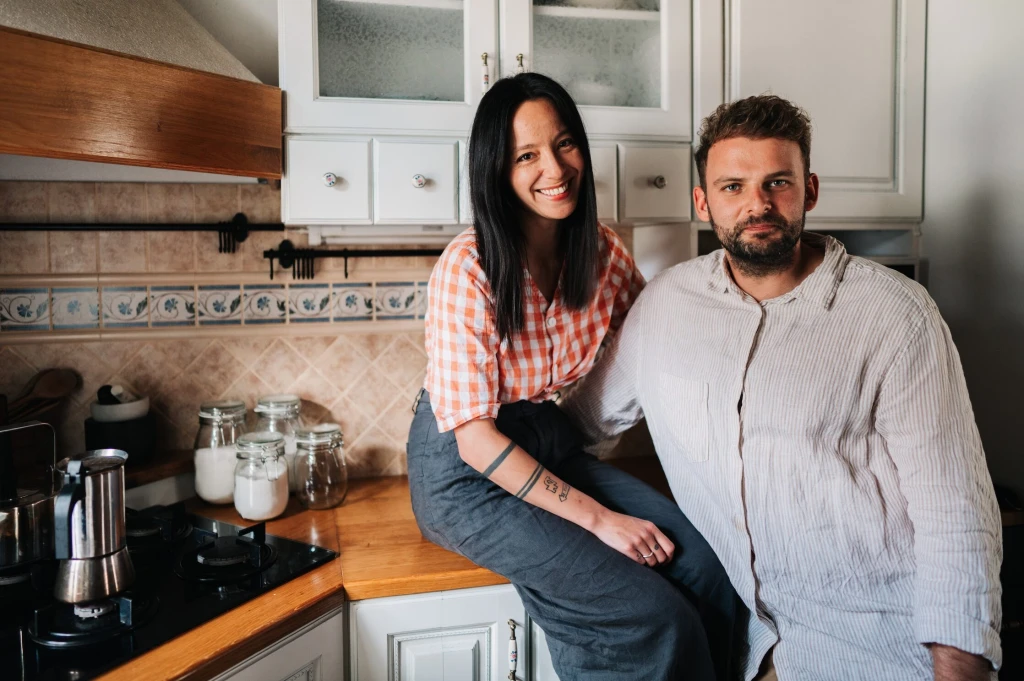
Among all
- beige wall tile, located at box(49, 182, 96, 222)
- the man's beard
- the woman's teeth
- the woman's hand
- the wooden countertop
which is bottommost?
the wooden countertop

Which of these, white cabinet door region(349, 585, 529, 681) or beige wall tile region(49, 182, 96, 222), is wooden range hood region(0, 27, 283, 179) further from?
white cabinet door region(349, 585, 529, 681)

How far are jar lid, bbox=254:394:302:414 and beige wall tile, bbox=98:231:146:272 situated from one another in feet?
1.40

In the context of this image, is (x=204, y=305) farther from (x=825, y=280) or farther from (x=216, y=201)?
(x=825, y=280)

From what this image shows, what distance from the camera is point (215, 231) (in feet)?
5.80

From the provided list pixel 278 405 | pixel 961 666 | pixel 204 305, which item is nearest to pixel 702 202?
pixel 961 666

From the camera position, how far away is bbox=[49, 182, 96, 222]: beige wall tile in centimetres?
165

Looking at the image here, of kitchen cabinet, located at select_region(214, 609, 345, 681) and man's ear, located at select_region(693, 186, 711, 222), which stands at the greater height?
man's ear, located at select_region(693, 186, 711, 222)

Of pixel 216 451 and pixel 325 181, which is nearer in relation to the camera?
pixel 325 181

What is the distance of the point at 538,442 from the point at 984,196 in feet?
3.95

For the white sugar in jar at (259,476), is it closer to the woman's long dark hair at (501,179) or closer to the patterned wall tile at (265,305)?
the patterned wall tile at (265,305)

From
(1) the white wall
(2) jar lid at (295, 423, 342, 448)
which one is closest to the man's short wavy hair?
(1) the white wall

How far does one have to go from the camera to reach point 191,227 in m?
1.73

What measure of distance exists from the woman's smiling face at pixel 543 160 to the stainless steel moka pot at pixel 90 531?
85cm

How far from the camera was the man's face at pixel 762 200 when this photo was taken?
1.26 meters
